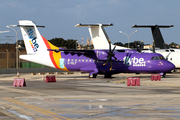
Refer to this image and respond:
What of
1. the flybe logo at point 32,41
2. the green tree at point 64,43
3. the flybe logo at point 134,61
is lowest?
the flybe logo at point 134,61

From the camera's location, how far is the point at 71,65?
44406mm

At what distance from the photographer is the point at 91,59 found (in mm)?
43438

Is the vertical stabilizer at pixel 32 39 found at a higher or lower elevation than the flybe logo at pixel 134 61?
higher

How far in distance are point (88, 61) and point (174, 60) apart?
14287mm

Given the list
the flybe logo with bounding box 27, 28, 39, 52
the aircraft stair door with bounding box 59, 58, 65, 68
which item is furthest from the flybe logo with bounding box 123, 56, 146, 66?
the flybe logo with bounding box 27, 28, 39, 52

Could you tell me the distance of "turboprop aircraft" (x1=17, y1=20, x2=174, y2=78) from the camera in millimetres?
40219

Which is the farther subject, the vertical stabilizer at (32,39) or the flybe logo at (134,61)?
the vertical stabilizer at (32,39)

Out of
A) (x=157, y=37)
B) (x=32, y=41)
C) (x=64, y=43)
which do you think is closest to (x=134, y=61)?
(x=32, y=41)

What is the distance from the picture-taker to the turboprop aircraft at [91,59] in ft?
132

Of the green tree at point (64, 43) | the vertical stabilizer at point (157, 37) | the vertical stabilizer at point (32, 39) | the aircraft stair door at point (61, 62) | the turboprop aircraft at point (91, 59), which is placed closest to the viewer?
the turboprop aircraft at point (91, 59)

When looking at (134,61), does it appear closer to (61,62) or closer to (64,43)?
(61,62)

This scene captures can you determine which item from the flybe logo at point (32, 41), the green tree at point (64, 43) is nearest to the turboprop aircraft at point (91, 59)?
the flybe logo at point (32, 41)

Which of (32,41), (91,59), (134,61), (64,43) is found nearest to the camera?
(134,61)

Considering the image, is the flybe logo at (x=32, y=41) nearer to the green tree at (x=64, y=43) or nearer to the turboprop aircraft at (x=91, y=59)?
the turboprop aircraft at (x=91, y=59)
